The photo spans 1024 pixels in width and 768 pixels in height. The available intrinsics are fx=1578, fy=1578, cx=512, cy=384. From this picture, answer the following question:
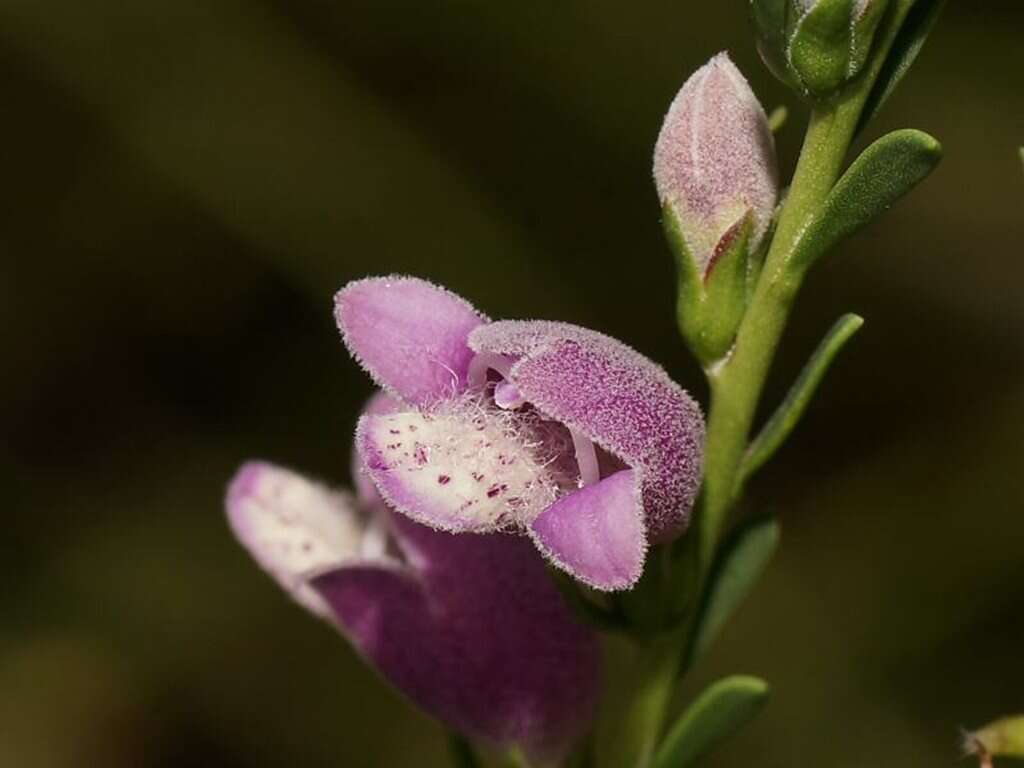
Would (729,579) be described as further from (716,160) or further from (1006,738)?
(716,160)

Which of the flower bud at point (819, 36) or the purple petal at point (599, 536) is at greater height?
the flower bud at point (819, 36)

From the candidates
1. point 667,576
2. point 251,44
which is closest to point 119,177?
point 251,44

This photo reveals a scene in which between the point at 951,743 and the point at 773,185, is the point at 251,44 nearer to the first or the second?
the point at 951,743

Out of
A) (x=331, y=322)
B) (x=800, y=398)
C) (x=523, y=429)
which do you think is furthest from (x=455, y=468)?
(x=331, y=322)

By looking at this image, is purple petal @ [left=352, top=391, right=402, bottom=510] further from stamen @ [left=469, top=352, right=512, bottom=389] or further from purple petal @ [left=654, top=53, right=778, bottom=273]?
purple petal @ [left=654, top=53, right=778, bottom=273]

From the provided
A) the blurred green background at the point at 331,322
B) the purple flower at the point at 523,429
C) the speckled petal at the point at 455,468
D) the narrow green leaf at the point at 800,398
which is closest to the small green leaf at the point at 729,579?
the narrow green leaf at the point at 800,398

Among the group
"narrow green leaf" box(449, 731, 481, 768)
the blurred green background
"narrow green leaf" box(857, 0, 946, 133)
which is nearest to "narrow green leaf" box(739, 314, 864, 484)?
"narrow green leaf" box(857, 0, 946, 133)

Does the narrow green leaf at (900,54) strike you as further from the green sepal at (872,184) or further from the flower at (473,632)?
the flower at (473,632)
